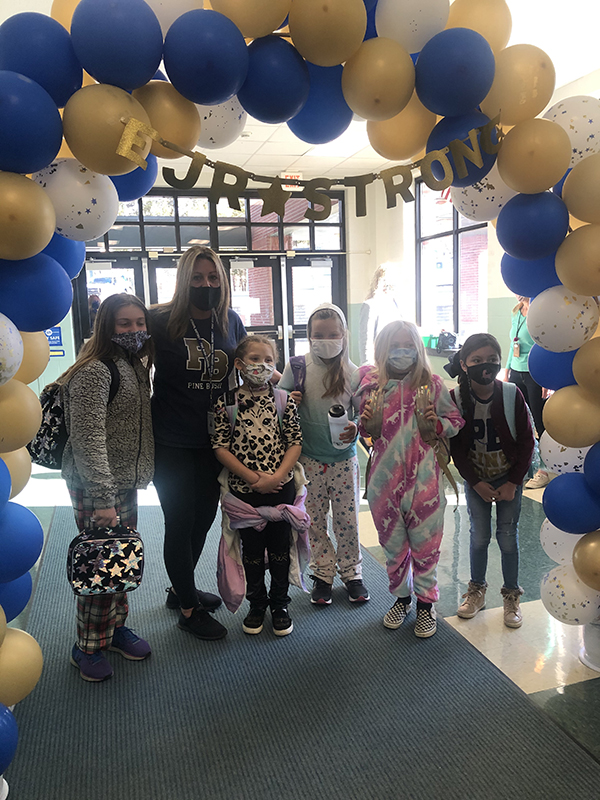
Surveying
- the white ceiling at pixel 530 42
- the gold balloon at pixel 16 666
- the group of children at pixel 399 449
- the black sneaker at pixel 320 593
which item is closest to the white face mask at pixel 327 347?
the group of children at pixel 399 449

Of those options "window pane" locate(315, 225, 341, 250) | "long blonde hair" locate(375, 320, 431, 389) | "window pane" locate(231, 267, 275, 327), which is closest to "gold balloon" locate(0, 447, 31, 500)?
"long blonde hair" locate(375, 320, 431, 389)

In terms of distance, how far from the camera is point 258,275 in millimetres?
8359

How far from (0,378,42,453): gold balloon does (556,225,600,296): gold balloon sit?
5.47ft

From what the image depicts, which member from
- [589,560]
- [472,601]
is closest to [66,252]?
[589,560]

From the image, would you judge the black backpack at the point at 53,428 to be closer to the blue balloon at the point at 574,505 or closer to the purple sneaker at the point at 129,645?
the purple sneaker at the point at 129,645

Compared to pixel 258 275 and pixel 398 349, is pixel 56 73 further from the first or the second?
pixel 258 275

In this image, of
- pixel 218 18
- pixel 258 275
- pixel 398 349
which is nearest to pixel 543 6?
pixel 398 349

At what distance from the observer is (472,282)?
6906 mm

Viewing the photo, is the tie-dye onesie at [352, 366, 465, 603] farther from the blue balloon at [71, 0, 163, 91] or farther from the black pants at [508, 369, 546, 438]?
the black pants at [508, 369, 546, 438]

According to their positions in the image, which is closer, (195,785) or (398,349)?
(195,785)

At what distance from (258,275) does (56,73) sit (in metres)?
6.93

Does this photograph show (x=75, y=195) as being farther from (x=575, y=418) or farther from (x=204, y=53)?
(x=575, y=418)

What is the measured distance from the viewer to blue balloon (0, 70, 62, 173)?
138 centimetres

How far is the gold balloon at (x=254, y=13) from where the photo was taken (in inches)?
60.9
